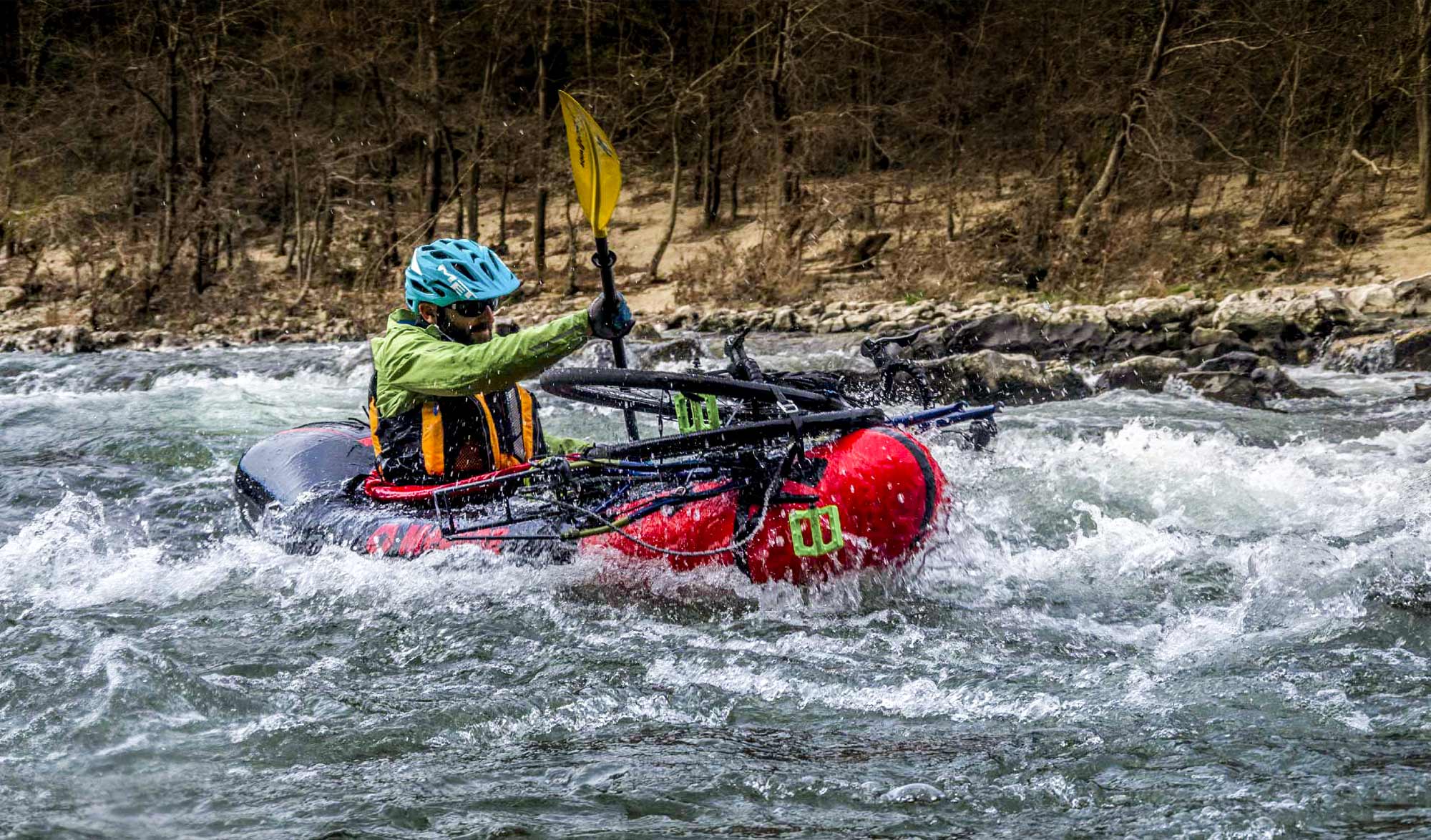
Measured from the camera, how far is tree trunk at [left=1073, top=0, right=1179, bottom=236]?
16466 millimetres

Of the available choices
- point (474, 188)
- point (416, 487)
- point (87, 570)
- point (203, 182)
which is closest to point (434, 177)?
point (474, 188)

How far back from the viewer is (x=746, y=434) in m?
4.09

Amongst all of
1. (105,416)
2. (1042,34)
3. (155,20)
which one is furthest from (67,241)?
(1042,34)

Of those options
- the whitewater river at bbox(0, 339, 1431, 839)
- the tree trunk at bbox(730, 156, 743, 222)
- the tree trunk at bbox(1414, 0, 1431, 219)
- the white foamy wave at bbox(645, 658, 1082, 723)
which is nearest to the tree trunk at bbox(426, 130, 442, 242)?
the tree trunk at bbox(730, 156, 743, 222)

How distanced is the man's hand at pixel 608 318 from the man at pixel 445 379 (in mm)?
412

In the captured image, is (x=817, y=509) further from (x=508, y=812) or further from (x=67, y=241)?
(x=67, y=241)

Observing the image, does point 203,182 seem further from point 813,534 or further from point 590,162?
point 813,534

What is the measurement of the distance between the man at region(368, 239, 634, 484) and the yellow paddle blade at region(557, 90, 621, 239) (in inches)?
17.8

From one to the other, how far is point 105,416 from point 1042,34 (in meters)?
16.5

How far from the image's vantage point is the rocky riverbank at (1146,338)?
32.1 feet

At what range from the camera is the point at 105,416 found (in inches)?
399

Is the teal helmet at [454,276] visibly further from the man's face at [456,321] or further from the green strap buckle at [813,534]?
the green strap buckle at [813,534]

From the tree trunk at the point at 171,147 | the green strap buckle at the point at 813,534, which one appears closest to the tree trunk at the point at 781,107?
the tree trunk at the point at 171,147

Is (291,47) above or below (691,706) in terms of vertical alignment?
above
